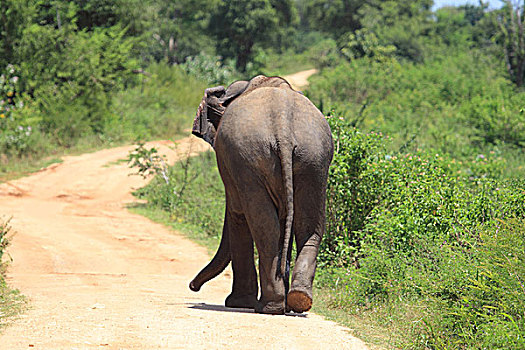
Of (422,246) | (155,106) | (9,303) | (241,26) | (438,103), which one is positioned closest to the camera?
(9,303)

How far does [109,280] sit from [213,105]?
3.02 meters

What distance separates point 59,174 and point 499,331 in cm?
1344

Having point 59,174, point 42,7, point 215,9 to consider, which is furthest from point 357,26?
point 59,174

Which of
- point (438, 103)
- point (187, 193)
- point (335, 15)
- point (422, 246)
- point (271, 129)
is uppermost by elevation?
point (335, 15)

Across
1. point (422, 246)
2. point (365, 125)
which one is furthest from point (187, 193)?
point (422, 246)

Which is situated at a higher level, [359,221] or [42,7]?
[42,7]

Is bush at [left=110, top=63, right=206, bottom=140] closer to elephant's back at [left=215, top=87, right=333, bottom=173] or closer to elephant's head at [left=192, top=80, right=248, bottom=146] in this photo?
elephant's head at [left=192, top=80, right=248, bottom=146]

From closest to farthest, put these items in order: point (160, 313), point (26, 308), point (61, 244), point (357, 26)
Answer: point (160, 313) → point (26, 308) → point (61, 244) → point (357, 26)

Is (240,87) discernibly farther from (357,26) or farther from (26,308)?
(357,26)

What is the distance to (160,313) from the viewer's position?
5.02 m

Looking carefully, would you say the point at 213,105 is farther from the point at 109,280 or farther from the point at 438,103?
the point at 438,103

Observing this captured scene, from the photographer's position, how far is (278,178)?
513cm

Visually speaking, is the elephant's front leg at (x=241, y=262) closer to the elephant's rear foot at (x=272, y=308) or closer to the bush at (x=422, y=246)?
the elephant's rear foot at (x=272, y=308)

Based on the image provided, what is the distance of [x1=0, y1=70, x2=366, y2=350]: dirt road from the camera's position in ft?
13.9
